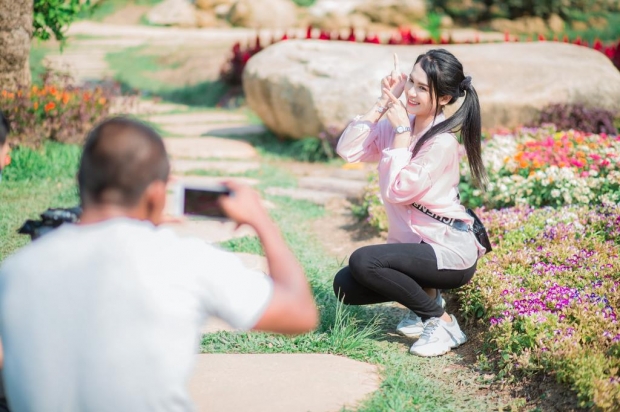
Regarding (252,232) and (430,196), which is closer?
(430,196)

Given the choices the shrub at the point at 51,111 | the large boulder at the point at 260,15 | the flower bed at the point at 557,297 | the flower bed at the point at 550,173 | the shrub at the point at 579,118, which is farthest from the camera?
the large boulder at the point at 260,15

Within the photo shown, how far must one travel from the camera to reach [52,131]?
6914 millimetres

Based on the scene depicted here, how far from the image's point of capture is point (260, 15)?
750 inches

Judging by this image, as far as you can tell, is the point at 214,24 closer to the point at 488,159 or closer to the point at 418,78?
the point at 488,159

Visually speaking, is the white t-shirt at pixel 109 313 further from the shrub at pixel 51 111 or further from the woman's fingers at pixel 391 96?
the shrub at pixel 51 111

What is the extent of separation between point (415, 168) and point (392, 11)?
16.1 metres

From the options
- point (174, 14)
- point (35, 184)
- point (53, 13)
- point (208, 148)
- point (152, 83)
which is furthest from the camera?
point (174, 14)

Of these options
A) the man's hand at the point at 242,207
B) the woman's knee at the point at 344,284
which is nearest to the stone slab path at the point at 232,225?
the man's hand at the point at 242,207

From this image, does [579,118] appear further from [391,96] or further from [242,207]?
[242,207]

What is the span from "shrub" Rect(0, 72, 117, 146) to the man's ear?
5.29 m

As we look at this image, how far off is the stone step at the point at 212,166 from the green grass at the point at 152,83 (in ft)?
11.6

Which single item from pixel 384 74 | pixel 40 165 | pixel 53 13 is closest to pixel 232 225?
pixel 40 165

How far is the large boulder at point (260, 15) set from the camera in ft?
62.1

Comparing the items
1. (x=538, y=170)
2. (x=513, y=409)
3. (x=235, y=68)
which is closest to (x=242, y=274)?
(x=513, y=409)
